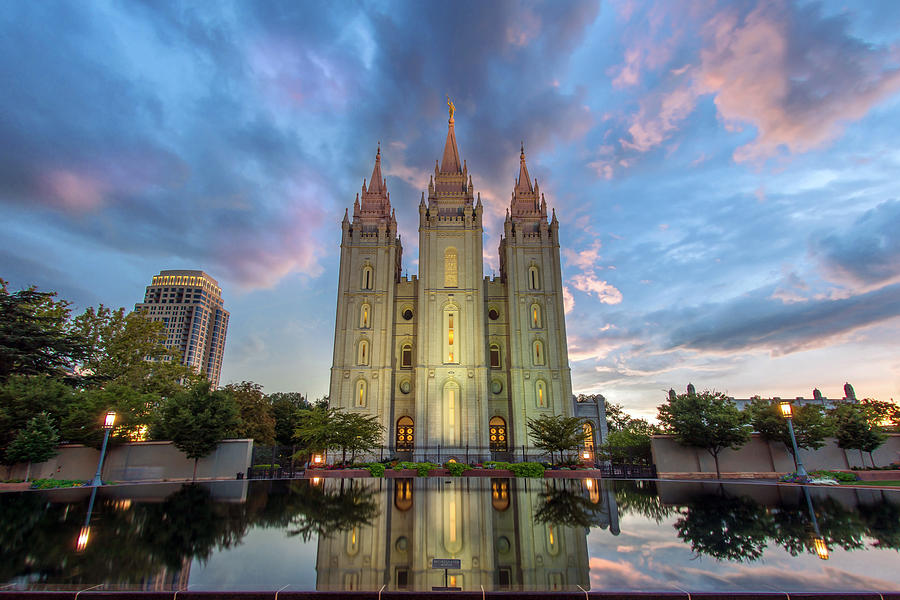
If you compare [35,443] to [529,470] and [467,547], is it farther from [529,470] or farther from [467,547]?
[529,470]

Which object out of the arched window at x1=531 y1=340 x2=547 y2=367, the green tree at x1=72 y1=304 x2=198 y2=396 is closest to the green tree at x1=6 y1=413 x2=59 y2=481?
the green tree at x1=72 y1=304 x2=198 y2=396

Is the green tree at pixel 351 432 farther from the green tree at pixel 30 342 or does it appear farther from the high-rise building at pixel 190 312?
the high-rise building at pixel 190 312

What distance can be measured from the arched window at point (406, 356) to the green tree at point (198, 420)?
20.3m

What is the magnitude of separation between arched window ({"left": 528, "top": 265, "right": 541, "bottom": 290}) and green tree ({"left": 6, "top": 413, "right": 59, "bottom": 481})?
35.6 metres

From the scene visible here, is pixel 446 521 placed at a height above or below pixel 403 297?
below

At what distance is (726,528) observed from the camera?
26.7ft

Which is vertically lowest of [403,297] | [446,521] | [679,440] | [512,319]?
[446,521]

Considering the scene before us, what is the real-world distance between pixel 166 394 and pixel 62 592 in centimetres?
3239

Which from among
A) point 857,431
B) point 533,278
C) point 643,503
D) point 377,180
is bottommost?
point 643,503

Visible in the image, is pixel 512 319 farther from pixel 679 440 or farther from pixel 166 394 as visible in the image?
pixel 166 394

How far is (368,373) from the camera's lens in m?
39.8

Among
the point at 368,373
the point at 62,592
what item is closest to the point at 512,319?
the point at 368,373

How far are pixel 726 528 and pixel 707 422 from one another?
46.9 ft

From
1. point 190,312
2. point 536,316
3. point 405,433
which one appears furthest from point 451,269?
point 190,312
